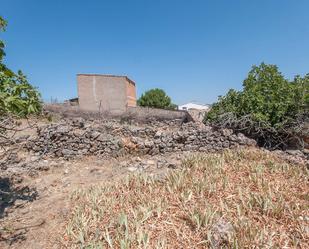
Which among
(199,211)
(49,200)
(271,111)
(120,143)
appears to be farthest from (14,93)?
(271,111)

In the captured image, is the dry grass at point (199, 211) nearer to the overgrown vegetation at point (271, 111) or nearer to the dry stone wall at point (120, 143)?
the dry stone wall at point (120, 143)

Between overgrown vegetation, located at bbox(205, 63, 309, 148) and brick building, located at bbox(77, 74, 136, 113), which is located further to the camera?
brick building, located at bbox(77, 74, 136, 113)

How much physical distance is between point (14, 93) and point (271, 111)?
736 cm

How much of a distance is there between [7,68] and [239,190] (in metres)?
3.82

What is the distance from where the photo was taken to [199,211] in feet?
9.47

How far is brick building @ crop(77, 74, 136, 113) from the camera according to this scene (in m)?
19.2

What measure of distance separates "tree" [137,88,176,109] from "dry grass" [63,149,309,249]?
31.4 m

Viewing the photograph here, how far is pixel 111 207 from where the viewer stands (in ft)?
10.9

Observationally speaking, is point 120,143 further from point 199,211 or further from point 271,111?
point 271,111

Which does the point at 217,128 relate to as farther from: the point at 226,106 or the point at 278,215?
the point at 278,215

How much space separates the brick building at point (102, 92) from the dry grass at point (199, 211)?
15.6 m

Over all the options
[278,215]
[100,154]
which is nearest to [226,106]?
[100,154]

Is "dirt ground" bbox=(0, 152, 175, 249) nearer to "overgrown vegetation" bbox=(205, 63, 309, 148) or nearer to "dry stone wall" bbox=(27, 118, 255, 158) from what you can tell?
"dry stone wall" bbox=(27, 118, 255, 158)

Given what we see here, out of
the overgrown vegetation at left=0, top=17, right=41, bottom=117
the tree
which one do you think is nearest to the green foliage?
the overgrown vegetation at left=0, top=17, right=41, bottom=117
